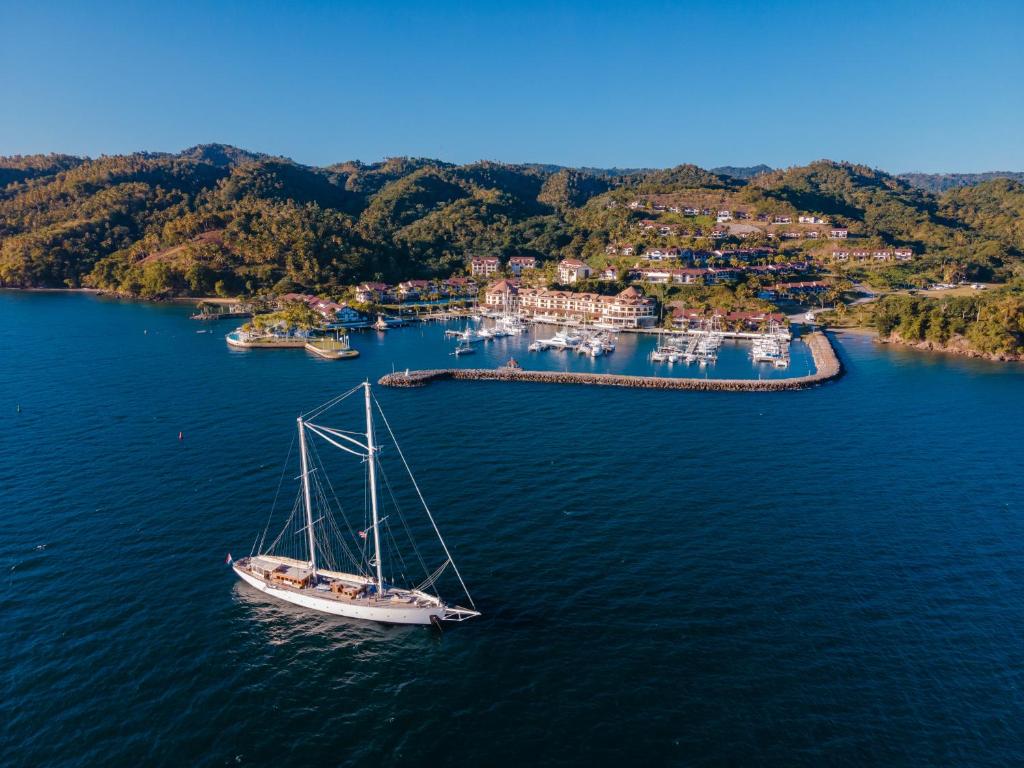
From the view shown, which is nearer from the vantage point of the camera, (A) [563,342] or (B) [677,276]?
(A) [563,342]

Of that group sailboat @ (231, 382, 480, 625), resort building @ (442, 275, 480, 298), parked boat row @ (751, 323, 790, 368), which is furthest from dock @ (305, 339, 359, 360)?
parked boat row @ (751, 323, 790, 368)

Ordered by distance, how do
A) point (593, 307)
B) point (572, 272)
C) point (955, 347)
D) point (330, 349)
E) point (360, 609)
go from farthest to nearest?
point (572, 272), point (593, 307), point (955, 347), point (330, 349), point (360, 609)

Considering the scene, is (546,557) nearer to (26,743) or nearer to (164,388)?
(26,743)

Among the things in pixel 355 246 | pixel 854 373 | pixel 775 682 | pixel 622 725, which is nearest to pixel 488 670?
pixel 622 725

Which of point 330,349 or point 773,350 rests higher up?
point 773,350

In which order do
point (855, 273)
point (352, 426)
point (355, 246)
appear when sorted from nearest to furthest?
point (352, 426), point (855, 273), point (355, 246)

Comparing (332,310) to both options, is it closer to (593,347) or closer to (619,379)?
(593,347)

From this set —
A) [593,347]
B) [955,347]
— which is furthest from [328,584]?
[955,347]

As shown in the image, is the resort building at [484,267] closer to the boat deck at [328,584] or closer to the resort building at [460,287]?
the resort building at [460,287]

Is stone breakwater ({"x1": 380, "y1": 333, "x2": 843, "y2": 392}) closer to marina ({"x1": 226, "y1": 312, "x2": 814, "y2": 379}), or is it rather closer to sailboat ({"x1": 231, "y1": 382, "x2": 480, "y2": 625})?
marina ({"x1": 226, "y1": 312, "x2": 814, "y2": 379})
